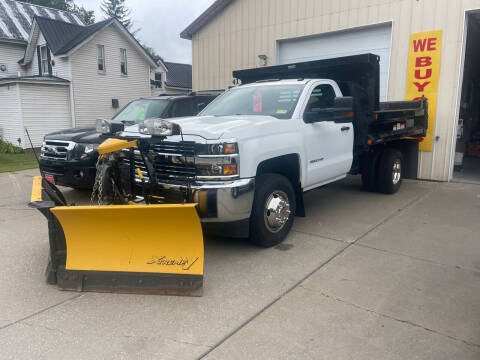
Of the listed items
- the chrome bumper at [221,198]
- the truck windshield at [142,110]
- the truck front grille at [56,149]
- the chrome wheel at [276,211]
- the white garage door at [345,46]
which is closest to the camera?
the chrome bumper at [221,198]

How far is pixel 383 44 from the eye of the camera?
9.88 m

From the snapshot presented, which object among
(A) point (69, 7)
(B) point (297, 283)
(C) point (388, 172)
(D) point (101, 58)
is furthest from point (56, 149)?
(A) point (69, 7)

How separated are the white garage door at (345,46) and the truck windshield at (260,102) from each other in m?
5.18

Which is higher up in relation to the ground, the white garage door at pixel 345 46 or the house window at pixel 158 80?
the house window at pixel 158 80

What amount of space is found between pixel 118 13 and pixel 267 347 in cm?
6997

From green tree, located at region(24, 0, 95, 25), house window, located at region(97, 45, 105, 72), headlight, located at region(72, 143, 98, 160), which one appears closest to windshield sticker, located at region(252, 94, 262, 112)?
headlight, located at region(72, 143, 98, 160)

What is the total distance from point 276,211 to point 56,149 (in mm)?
4340

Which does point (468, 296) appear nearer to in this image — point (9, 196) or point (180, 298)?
point (180, 298)

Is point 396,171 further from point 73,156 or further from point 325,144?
point 73,156

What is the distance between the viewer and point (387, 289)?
3.85m

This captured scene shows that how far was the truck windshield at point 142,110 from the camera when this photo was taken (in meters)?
7.95

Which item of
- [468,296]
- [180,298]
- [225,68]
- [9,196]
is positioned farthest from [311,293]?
[225,68]

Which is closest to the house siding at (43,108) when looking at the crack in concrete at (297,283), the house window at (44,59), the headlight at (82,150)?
the house window at (44,59)

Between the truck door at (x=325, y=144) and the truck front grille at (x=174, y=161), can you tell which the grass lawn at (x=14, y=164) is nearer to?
the truck front grille at (x=174, y=161)
